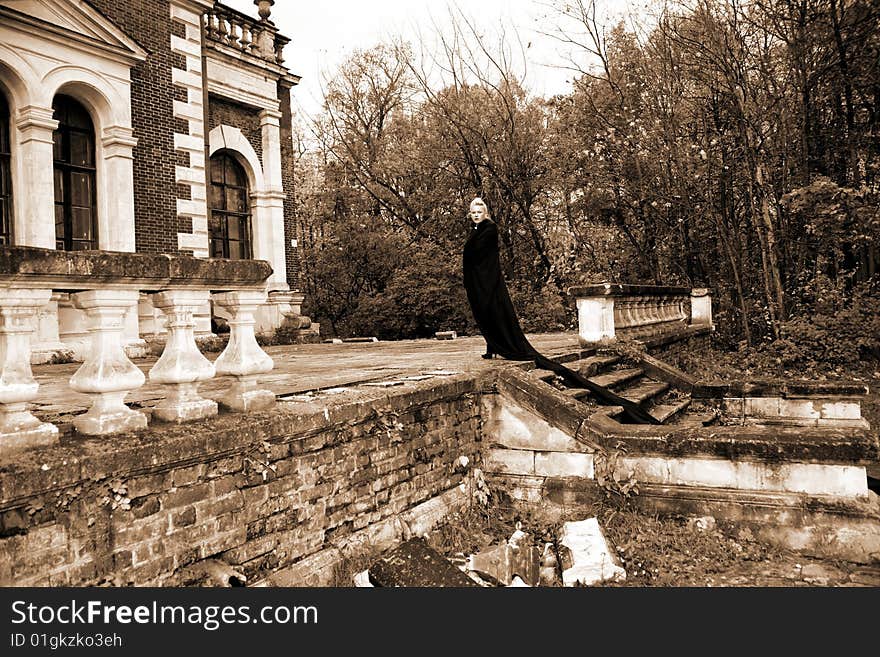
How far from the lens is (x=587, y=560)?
4.66m

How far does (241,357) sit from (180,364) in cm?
43

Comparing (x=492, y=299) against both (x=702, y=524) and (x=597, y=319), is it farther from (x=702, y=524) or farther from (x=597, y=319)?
(x=702, y=524)

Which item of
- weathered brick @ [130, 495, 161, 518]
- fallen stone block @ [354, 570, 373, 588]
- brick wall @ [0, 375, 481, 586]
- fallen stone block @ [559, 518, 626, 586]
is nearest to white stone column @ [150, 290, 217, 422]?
brick wall @ [0, 375, 481, 586]

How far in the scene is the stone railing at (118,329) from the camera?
2969 millimetres

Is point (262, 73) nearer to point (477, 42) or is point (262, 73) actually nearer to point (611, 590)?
point (477, 42)

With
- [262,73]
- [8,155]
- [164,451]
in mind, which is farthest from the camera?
Answer: [262,73]

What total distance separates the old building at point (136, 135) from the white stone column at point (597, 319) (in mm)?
5865

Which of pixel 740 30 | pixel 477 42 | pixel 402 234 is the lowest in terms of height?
pixel 402 234

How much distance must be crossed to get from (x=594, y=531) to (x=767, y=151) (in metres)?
11.4

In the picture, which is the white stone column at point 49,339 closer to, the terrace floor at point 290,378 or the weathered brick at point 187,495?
the terrace floor at point 290,378

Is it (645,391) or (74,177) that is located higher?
(74,177)

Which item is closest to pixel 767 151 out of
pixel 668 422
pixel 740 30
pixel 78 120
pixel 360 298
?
pixel 740 30

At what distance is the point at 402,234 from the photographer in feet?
61.7

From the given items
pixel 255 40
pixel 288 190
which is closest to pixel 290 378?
pixel 288 190
